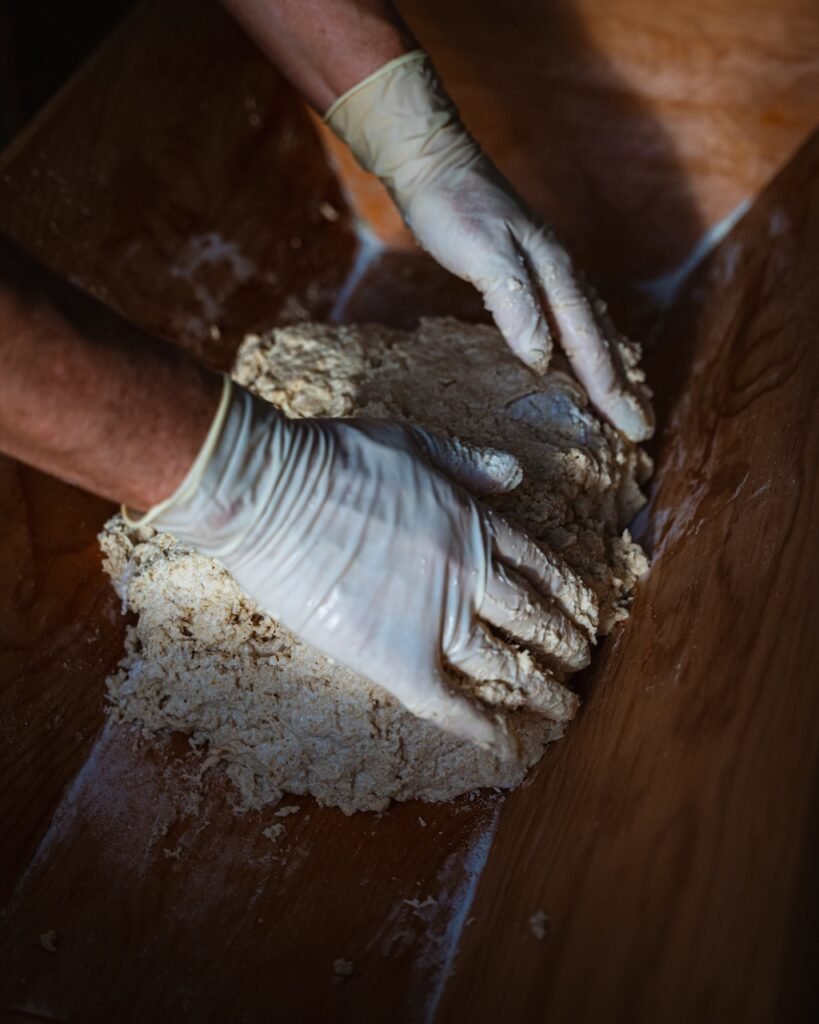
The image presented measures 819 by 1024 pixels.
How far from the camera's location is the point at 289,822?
1.54 metres

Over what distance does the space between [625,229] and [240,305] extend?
3.28 ft

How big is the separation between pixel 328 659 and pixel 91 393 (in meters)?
0.57

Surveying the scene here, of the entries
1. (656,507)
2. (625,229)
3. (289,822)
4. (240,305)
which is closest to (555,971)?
(289,822)

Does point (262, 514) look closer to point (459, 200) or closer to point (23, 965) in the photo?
point (23, 965)

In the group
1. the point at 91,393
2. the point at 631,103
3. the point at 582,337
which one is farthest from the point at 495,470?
the point at 631,103

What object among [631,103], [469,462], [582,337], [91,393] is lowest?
[91,393]

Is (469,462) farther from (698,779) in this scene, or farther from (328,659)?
(698,779)

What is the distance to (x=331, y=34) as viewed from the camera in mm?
1827

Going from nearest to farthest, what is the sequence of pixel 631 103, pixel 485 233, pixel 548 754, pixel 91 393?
pixel 91 393
pixel 548 754
pixel 485 233
pixel 631 103

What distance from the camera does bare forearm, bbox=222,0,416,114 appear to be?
5.96 ft

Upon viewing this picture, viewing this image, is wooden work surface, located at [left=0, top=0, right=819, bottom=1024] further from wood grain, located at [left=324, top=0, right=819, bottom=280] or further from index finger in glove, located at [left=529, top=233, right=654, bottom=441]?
index finger in glove, located at [left=529, top=233, right=654, bottom=441]

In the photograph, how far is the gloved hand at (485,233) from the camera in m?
1.75

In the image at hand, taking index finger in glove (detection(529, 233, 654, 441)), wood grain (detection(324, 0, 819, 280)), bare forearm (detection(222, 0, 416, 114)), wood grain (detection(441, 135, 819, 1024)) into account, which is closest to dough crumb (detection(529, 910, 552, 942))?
wood grain (detection(441, 135, 819, 1024))

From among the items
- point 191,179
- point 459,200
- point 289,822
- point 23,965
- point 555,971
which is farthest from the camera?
point 191,179
